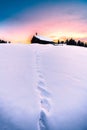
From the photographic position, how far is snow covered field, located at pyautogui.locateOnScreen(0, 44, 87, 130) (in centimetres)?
138

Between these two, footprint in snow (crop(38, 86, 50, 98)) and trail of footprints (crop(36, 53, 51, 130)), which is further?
footprint in snow (crop(38, 86, 50, 98))

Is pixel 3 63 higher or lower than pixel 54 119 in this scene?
higher

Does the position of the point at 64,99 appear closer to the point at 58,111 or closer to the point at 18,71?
the point at 58,111

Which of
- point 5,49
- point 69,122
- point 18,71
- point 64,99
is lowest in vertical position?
point 69,122

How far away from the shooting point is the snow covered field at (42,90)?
4.51ft

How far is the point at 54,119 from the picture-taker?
1.37m

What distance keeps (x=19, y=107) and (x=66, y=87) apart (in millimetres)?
367

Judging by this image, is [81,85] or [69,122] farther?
[81,85]

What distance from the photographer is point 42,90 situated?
1.56 metres

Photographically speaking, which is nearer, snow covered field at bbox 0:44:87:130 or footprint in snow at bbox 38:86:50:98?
A: snow covered field at bbox 0:44:87:130

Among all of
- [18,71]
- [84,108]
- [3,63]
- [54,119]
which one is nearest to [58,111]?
[54,119]

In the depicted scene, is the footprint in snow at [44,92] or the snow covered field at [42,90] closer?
the snow covered field at [42,90]

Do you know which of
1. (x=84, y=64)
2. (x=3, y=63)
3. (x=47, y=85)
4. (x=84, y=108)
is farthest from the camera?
(x=84, y=64)

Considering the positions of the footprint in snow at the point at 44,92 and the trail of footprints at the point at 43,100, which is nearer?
the trail of footprints at the point at 43,100
